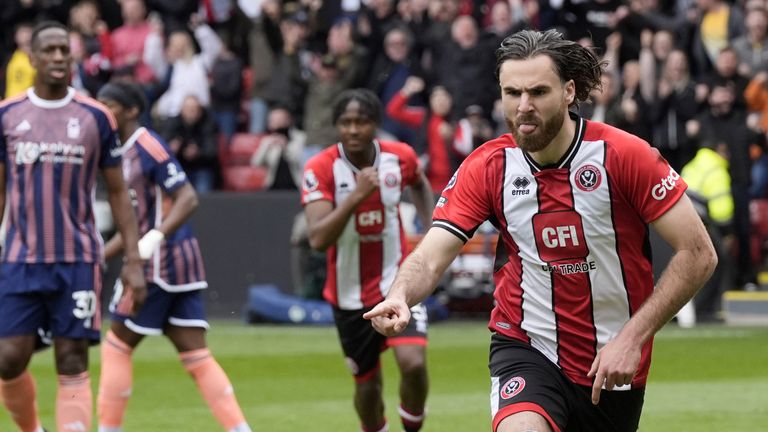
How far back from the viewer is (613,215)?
19.0 ft

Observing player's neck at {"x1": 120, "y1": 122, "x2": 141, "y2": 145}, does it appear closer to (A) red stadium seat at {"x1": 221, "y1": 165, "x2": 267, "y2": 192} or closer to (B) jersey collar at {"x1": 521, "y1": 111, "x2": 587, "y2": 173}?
(B) jersey collar at {"x1": 521, "y1": 111, "x2": 587, "y2": 173}

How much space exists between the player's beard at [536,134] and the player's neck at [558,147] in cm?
14

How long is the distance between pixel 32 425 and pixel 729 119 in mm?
11449

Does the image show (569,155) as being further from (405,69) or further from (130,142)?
(405,69)

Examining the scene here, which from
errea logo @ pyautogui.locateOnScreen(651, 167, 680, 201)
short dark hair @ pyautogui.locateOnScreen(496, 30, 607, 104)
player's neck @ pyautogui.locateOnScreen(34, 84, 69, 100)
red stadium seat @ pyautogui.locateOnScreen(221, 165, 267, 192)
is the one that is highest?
short dark hair @ pyautogui.locateOnScreen(496, 30, 607, 104)

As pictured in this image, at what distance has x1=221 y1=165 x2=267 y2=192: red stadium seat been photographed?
19828 millimetres

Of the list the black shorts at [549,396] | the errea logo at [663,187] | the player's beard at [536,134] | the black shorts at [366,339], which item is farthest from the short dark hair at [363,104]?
the errea logo at [663,187]

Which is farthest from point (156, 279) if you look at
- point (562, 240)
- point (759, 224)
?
point (759, 224)

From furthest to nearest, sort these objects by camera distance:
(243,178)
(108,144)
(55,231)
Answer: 1. (243,178)
2. (108,144)
3. (55,231)

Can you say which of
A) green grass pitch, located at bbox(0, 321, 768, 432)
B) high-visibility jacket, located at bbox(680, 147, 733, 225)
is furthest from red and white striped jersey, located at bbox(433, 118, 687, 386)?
high-visibility jacket, located at bbox(680, 147, 733, 225)

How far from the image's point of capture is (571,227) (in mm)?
5809

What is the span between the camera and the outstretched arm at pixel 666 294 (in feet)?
17.5

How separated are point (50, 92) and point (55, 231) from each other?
2.56 ft

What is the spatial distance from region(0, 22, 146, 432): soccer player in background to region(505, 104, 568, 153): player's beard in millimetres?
3285
